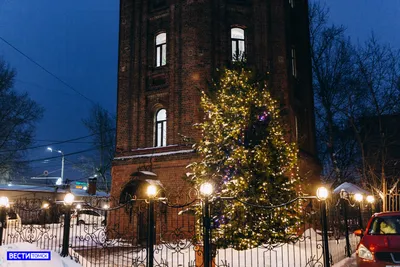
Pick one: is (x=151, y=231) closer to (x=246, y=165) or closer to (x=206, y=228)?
(x=206, y=228)

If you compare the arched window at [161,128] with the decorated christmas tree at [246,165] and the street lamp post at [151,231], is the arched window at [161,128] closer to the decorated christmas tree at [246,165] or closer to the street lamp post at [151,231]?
the decorated christmas tree at [246,165]

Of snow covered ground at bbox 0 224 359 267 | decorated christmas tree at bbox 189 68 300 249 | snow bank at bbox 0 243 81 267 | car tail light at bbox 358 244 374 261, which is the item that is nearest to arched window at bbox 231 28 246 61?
decorated christmas tree at bbox 189 68 300 249

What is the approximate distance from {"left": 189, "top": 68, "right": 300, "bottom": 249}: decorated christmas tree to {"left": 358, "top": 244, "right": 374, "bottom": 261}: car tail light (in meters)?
3.95

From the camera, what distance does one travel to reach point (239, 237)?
11.6 m

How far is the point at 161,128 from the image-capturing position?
18156mm

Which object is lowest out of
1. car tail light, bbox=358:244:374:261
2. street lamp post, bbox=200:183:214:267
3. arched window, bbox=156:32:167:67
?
car tail light, bbox=358:244:374:261

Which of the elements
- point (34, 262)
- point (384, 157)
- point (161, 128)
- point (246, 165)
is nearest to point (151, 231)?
point (34, 262)

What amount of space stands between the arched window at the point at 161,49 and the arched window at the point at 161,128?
2570 millimetres

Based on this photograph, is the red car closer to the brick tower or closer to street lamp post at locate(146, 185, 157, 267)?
street lamp post at locate(146, 185, 157, 267)

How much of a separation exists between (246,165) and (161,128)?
273 inches

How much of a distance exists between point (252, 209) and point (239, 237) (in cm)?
97

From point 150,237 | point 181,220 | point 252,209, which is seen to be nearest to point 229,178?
point 252,209

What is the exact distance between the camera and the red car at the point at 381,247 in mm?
7105

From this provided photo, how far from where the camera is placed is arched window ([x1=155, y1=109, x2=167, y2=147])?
1798cm
